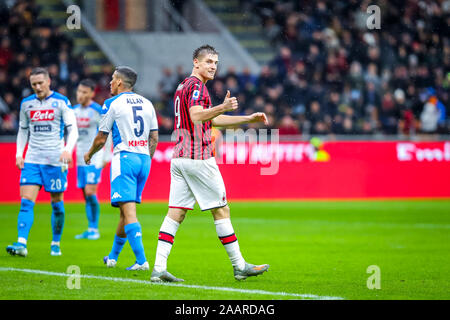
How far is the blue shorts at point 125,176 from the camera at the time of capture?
28.0 feet

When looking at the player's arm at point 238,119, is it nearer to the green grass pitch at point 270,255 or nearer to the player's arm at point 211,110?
the player's arm at point 211,110

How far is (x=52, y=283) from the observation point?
773cm

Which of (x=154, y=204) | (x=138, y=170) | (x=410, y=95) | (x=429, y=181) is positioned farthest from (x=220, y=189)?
(x=410, y=95)

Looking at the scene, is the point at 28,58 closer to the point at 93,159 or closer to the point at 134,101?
the point at 93,159

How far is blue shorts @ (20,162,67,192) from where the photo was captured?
10.3 m

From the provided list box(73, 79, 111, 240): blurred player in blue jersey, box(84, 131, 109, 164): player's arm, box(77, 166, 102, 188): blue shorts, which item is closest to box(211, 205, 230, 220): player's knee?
box(84, 131, 109, 164): player's arm

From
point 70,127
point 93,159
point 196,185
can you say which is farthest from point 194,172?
point 93,159

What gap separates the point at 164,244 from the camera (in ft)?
25.9

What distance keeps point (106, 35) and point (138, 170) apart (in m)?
19.2

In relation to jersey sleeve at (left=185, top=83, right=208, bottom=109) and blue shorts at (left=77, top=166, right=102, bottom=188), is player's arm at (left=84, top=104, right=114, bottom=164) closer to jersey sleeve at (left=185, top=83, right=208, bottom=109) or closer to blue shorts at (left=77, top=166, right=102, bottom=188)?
jersey sleeve at (left=185, top=83, right=208, bottom=109)

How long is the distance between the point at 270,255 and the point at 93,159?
408cm

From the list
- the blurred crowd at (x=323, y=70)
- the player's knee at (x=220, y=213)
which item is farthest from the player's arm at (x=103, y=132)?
the blurred crowd at (x=323, y=70)

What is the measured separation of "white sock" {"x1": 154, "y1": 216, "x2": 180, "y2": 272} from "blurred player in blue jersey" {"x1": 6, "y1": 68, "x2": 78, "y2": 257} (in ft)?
9.21

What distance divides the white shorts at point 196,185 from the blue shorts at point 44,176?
2.87 m
